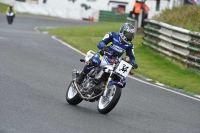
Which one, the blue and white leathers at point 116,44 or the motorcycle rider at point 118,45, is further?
the blue and white leathers at point 116,44

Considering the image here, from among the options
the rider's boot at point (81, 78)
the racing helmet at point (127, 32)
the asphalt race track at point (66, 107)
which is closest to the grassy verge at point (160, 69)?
the asphalt race track at point (66, 107)

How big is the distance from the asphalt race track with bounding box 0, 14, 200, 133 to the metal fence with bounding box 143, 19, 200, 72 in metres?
3.46

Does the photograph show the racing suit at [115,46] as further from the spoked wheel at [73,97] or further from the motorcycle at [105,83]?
the spoked wheel at [73,97]

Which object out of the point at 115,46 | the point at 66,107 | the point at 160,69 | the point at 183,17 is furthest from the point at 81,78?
the point at 183,17

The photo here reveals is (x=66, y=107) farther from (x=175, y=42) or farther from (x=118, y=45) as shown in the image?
(x=175, y=42)

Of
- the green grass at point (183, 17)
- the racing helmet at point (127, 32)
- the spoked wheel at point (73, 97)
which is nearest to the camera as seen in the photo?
the racing helmet at point (127, 32)

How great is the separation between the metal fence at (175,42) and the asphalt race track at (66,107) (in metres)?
3.46

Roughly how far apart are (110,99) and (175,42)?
10777 millimetres

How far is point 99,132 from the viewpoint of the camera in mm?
8812

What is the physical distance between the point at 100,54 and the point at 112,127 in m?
1.97

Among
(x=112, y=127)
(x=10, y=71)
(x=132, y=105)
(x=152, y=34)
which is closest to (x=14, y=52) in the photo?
(x=10, y=71)

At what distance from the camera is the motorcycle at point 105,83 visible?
1041 cm

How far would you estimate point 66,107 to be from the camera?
10953 mm

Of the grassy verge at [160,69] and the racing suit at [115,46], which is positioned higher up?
the racing suit at [115,46]
